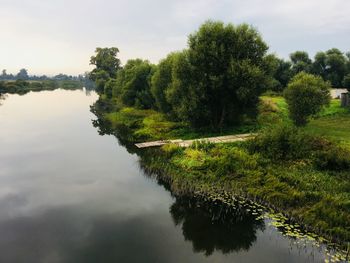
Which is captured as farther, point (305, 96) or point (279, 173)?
point (305, 96)

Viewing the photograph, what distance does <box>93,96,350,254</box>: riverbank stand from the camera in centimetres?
1630

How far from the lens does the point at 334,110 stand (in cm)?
4366

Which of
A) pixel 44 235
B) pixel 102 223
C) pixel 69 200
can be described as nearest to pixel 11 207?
pixel 69 200

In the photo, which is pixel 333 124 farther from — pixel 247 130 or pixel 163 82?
pixel 163 82

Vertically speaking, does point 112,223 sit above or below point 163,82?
below

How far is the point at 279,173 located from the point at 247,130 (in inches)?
558

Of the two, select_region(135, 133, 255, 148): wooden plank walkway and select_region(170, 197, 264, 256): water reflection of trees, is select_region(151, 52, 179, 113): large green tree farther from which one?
select_region(170, 197, 264, 256): water reflection of trees

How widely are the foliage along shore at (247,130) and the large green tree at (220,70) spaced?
111mm

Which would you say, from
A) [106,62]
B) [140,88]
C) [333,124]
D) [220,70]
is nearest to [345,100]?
[333,124]

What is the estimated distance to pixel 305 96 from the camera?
30.5 metres

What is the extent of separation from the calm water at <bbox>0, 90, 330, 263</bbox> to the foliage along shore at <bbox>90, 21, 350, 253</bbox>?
2.19 meters

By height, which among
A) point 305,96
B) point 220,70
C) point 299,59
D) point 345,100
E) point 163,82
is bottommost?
point 345,100

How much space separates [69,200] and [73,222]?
3309mm

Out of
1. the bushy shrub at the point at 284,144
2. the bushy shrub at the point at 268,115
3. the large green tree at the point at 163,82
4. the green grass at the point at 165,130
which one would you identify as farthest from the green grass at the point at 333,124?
the large green tree at the point at 163,82
